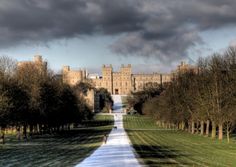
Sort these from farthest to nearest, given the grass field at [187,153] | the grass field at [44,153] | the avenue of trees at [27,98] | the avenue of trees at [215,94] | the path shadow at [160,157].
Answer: the avenue of trees at [215,94], the avenue of trees at [27,98], the grass field at [44,153], the grass field at [187,153], the path shadow at [160,157]

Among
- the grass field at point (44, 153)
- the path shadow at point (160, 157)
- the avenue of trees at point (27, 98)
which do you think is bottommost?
the grass field at point (44, 153)

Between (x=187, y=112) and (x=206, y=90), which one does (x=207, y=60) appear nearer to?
(x=206, y=90)

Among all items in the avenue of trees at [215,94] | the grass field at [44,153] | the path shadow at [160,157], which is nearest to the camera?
the path shadow at [160,157]

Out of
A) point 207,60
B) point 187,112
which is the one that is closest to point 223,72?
point 207,60

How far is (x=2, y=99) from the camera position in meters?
53.2

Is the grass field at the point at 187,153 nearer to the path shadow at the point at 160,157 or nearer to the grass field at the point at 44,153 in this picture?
the path shadow at the point at 160,157

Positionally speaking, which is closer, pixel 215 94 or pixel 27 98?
pixel 215 94

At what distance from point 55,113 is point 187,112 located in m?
24.3

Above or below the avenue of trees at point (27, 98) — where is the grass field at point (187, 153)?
below

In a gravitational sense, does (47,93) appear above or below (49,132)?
above

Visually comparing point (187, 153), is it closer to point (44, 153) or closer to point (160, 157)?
point (160, 157)

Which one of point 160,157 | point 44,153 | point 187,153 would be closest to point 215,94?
point 187,153

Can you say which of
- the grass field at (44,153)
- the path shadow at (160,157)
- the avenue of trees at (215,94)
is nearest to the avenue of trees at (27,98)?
the grass field at (44,153)

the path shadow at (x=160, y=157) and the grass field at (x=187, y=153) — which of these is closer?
the path shadow at (x=160, y=157)
